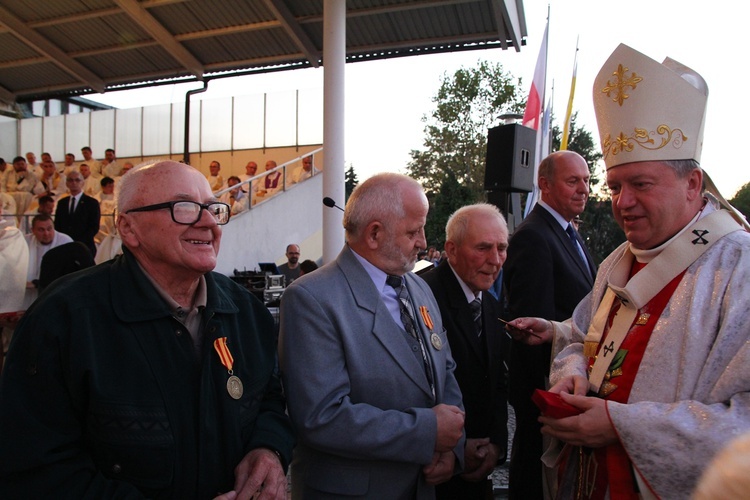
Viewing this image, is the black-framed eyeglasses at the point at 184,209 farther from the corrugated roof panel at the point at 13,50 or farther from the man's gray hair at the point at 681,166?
the corrugated roof panel at the point at 13,50

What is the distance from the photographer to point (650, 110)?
2.07m

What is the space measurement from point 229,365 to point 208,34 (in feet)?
37.7

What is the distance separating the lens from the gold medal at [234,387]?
76.0 inches

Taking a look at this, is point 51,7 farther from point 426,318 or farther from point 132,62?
point 426,318

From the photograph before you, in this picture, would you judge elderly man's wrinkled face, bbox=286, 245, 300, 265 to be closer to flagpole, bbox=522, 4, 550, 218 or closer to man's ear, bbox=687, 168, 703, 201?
flagpole, bbox=522, 4, 550, 218

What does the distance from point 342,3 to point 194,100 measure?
37.5 ft

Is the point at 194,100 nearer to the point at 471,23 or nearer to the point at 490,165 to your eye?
the point at 471,23

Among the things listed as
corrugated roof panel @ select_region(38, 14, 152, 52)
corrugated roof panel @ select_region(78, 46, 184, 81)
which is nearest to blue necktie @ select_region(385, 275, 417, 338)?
corrugated roof panel @ select_region(38, 14, 152, 52)

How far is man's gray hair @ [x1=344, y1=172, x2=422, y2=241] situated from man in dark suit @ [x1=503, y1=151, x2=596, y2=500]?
3.84 ft

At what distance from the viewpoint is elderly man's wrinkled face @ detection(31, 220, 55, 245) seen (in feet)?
20.9

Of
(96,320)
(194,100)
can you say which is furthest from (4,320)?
(194,100)

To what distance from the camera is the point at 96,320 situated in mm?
1751

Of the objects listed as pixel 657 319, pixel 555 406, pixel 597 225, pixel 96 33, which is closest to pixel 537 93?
pixel 657 319

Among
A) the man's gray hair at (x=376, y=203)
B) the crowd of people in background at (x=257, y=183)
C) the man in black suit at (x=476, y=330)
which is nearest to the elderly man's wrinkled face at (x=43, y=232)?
the man in black suit at (x=476, y=330)
